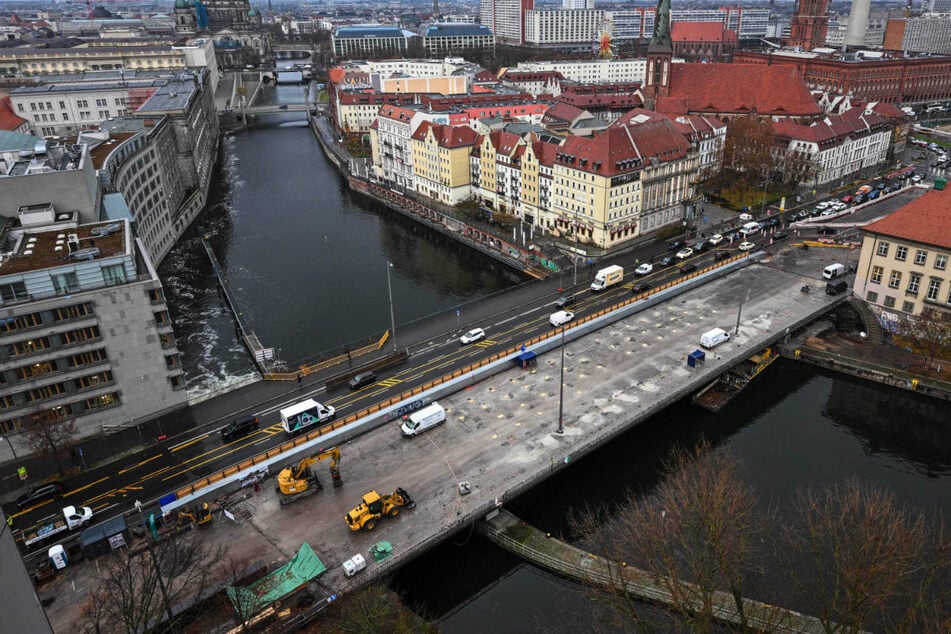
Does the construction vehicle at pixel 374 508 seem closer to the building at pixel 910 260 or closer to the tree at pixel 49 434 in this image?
the tree at pixel 49 434

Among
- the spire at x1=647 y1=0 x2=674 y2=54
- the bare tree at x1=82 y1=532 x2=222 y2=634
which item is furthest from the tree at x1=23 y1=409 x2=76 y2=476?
the spire at x1=647 y1=0 x2=674 y2=54

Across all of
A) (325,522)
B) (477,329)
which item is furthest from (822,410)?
(325,522)

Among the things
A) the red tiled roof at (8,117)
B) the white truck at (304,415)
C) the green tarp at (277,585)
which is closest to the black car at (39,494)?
the white truck at (304,415)

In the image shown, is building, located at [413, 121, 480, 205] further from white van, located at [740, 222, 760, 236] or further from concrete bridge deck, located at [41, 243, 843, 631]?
concrete bridge deck, located at [41, 243, 843, 631]

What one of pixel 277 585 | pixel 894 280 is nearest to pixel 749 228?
pixel 894 280

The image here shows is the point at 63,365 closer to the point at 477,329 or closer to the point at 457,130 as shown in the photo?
the point at 477,329

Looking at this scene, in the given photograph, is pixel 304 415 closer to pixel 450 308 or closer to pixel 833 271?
pixel 450 308
